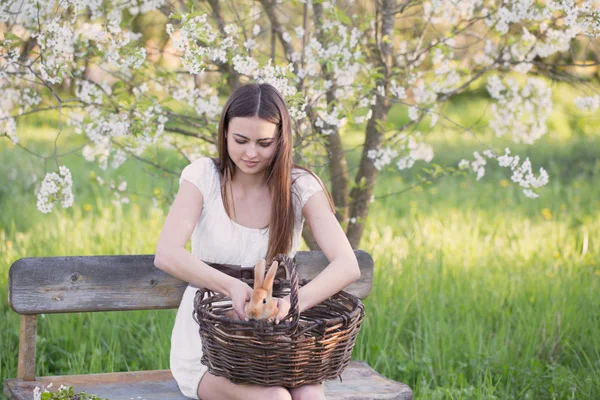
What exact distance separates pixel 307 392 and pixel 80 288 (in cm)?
95

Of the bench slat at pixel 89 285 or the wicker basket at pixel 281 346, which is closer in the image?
the wicker basket at pixel 281 346

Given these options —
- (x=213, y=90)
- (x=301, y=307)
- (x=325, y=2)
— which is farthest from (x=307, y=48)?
(x=301, y=307)

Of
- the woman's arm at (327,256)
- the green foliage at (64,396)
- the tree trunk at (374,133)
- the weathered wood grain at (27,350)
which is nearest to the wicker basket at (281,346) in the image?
the woman's arm at (327,256)

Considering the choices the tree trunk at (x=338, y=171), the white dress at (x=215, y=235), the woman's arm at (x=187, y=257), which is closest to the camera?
the woman's arm at (x=187, y=257)

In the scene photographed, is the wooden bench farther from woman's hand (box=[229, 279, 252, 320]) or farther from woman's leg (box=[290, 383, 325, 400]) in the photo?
woman's hand (box=[229, 279, 252, 320])

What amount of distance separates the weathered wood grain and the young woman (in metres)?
0.49

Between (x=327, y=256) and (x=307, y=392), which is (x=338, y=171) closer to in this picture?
(x=327, y=256)

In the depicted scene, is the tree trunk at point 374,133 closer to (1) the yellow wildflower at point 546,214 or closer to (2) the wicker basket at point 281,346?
(2) the wicker basket at point 281,346

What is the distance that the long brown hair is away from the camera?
2.66 meters

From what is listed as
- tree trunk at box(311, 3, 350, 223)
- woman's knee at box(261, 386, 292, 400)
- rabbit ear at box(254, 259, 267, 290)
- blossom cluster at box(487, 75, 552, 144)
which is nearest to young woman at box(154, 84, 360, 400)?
woman's knee at box(261, 386, 292, 400)

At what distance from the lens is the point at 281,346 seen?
2.18m

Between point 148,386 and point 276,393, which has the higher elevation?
point 276,393

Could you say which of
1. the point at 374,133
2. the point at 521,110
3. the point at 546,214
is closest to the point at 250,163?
the point at 374,133

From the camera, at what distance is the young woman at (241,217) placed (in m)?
2.57
